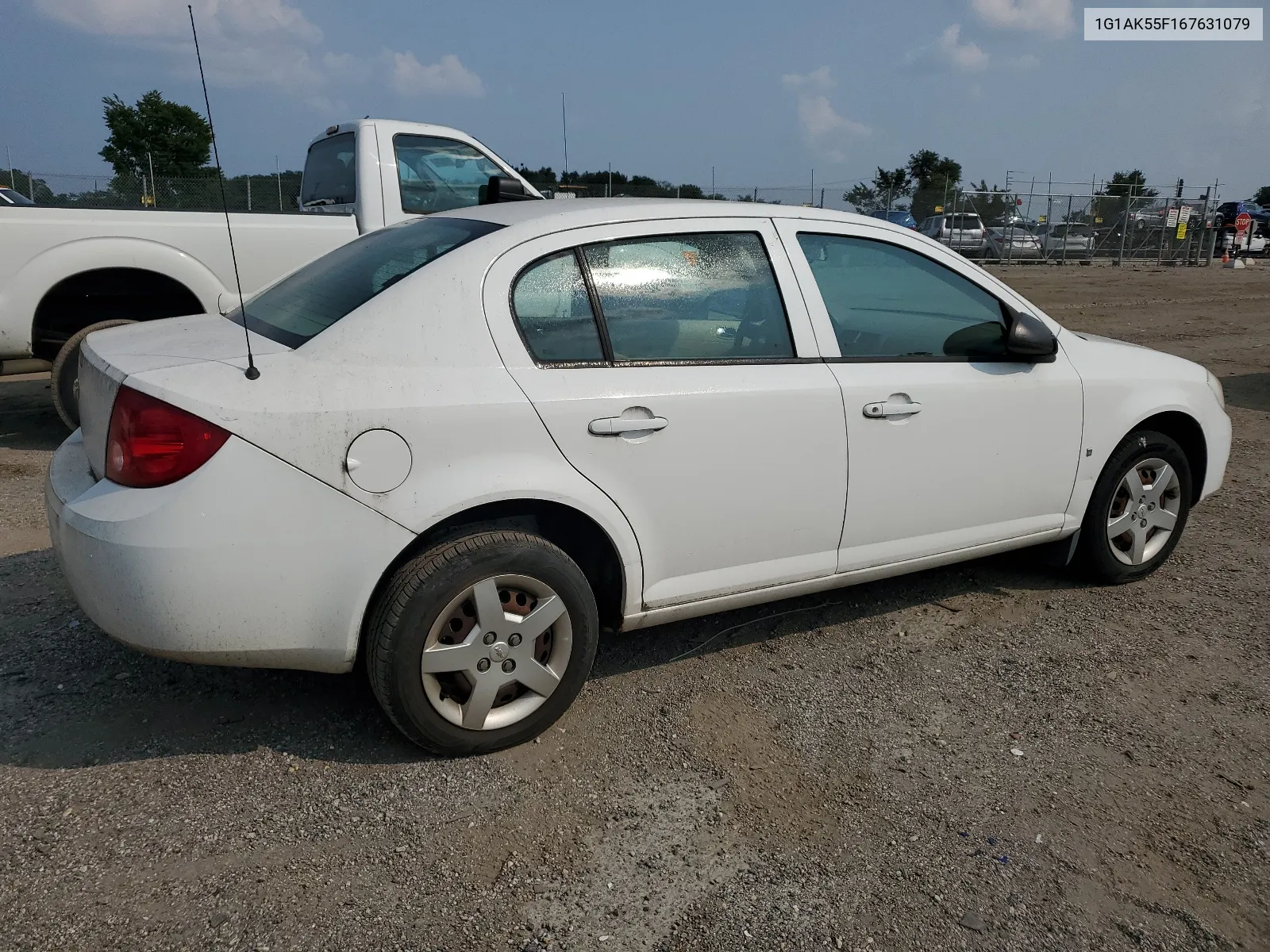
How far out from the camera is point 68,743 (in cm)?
311

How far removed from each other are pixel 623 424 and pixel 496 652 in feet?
2.60

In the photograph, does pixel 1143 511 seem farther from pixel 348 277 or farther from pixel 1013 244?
pixel 1013 244

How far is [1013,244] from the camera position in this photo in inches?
1211

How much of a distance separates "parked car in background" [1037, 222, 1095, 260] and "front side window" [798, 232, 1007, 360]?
3018cm

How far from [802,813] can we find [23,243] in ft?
18.8

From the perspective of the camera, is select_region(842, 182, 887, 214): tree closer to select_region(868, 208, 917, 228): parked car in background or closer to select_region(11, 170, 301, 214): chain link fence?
select_region(868, 208, 917, 228): parked car in background

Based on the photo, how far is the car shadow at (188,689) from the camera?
10.3ft

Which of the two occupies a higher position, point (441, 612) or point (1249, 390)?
point (441, 612)

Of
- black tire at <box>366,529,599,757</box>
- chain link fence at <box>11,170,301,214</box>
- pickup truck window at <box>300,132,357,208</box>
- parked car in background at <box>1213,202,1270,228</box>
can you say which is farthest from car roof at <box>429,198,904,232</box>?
parked car in background at <box>1213,202,1270,228</box>

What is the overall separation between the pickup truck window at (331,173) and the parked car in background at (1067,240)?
28.0 metres

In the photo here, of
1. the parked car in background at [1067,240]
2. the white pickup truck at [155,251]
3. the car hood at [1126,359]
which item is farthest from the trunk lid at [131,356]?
the parked car in background at [1067,240]

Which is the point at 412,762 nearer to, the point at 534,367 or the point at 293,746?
the point at 293,746

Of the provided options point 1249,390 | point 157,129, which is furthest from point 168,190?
point 1249,390

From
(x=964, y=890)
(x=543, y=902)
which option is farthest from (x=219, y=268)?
(x=964, y=890)
